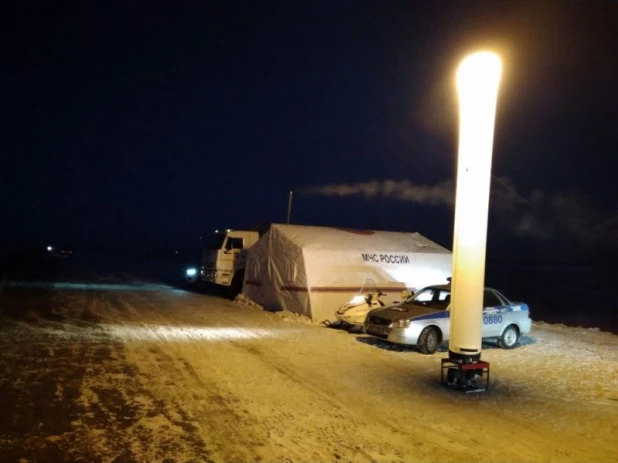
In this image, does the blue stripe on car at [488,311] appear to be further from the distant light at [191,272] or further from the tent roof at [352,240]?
the distant light at [191,272]

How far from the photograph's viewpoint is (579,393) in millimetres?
9031

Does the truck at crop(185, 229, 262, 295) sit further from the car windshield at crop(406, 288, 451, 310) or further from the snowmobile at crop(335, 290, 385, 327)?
the car windshield at crop(406, 288, 451, 310)

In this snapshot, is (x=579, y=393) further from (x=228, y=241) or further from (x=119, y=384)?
(x=228, y=241)

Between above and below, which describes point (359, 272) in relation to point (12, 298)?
above

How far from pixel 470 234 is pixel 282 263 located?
10.8m

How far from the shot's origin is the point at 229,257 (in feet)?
80.7

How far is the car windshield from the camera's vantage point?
1319 centimetres

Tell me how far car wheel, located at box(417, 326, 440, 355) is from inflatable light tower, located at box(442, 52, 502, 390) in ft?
9.97

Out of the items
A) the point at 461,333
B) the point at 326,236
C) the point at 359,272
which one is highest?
the point at 326,236

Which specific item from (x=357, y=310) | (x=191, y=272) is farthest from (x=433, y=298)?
(x=191, y=272)

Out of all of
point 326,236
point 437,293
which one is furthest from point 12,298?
point 437,293

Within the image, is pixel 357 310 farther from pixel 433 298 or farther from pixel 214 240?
pixel 214 240

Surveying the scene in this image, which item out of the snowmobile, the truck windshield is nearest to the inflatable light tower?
the snowmobile

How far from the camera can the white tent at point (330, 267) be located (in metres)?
17.9
